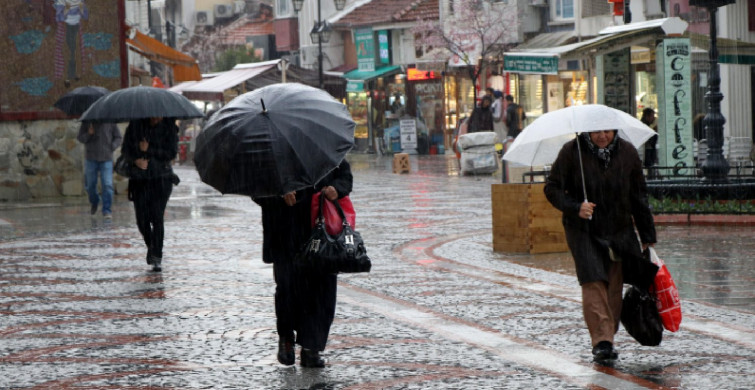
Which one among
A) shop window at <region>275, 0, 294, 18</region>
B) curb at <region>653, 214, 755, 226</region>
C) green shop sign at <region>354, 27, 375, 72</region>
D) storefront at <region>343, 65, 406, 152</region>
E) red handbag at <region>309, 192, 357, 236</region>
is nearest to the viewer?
red handbag at <region>309, 192, 357, 236</region>

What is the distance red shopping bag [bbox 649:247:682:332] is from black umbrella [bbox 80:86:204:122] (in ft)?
20.6

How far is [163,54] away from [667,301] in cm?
2255

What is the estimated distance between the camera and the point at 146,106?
13055 mm

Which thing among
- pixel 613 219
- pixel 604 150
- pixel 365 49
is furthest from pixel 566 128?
pixel 365 49

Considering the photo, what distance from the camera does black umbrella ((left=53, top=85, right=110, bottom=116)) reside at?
Result: 21.8 meters

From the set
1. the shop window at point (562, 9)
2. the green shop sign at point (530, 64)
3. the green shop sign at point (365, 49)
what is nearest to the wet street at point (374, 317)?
the green shop sign at point (530, 64)

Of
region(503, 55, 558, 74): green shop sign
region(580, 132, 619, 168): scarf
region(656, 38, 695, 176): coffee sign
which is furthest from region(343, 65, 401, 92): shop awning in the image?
region(580, 132, 619, 168): scarf

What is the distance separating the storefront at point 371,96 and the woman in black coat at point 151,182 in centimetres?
3760

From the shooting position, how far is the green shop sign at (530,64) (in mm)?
22781

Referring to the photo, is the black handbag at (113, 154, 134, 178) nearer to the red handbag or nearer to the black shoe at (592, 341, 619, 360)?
the red handbag

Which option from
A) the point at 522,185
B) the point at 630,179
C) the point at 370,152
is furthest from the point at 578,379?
the point at 370,152

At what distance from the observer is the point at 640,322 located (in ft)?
26.0

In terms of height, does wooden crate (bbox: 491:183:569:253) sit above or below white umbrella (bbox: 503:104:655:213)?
below

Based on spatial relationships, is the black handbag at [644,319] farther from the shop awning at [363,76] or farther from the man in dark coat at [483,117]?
the shop awning at [363,76]
